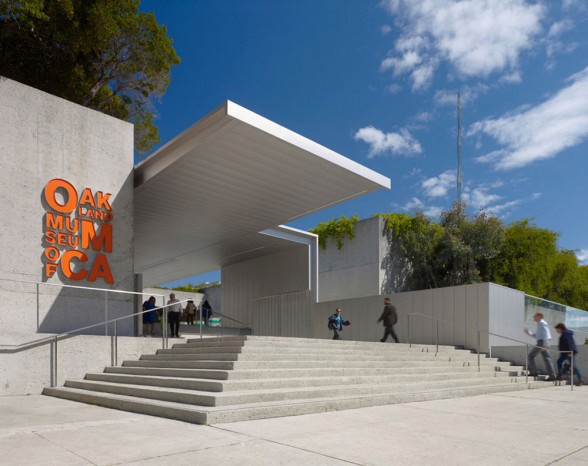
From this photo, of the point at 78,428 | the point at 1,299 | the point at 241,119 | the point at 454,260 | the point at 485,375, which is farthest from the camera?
the point at 454,260

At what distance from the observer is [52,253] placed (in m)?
11.4

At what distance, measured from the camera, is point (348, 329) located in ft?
65.4

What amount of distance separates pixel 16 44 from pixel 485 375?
17.8 metres

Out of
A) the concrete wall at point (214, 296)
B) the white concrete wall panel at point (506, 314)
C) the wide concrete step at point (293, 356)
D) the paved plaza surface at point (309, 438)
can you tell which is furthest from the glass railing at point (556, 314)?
the concrete wall at point (214, 296)

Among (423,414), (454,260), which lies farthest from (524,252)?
(423,414)

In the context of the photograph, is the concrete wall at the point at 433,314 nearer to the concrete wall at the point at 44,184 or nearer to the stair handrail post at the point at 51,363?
the concrete wall at the point at 44,184

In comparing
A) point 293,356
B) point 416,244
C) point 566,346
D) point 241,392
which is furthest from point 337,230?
point 241,392

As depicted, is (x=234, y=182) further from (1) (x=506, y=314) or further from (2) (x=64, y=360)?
(1) (x=506, y=314)

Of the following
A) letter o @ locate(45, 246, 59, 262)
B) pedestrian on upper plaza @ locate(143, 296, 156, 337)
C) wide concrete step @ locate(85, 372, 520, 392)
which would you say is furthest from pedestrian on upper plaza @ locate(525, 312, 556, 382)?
letter o @ locate(45, 246, 59, 262)

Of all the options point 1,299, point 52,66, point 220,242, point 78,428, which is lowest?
point 78,428

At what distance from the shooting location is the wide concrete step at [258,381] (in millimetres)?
7406

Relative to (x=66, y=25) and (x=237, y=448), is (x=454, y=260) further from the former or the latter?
(x=237, y=448)

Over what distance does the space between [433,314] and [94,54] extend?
1511cm

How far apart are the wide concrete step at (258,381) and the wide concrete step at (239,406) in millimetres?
595
